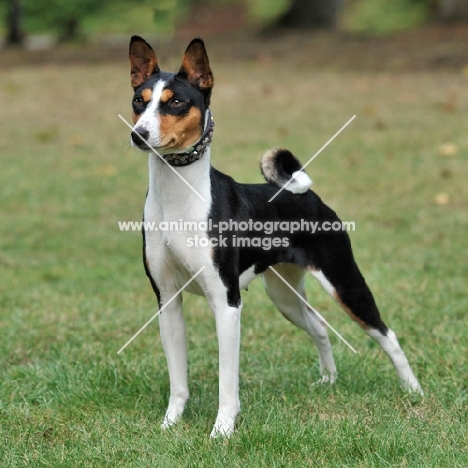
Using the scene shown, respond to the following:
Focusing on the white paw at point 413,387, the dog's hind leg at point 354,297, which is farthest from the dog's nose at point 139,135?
the white paw at point 413,387

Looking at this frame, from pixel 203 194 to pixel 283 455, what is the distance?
1.21m

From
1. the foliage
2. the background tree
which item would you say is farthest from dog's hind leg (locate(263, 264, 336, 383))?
the foliage

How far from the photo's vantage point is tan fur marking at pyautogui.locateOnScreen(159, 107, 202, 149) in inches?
150

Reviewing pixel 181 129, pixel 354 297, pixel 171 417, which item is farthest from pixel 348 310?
pixel 181 129

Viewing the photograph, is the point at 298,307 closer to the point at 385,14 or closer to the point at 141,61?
the point at 141,61

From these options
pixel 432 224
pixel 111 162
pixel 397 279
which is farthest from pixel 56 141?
pixel 397 279

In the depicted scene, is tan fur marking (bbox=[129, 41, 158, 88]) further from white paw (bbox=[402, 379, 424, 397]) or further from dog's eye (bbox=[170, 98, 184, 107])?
white paw (bbox=[402, 379, 424, 397])

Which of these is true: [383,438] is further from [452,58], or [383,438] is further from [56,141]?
[452,58]

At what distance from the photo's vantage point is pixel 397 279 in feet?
22.8

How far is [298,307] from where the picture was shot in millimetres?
4957

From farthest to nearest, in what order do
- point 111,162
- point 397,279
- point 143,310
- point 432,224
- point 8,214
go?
point 111,162, point 8,214, point 432,224, point 397,279, point 143,310

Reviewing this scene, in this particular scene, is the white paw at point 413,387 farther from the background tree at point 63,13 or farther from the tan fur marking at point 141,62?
the background tree at point 63,13

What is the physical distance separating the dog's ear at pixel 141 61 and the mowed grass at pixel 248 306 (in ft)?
5.35

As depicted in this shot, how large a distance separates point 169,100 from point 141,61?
1.19ft
